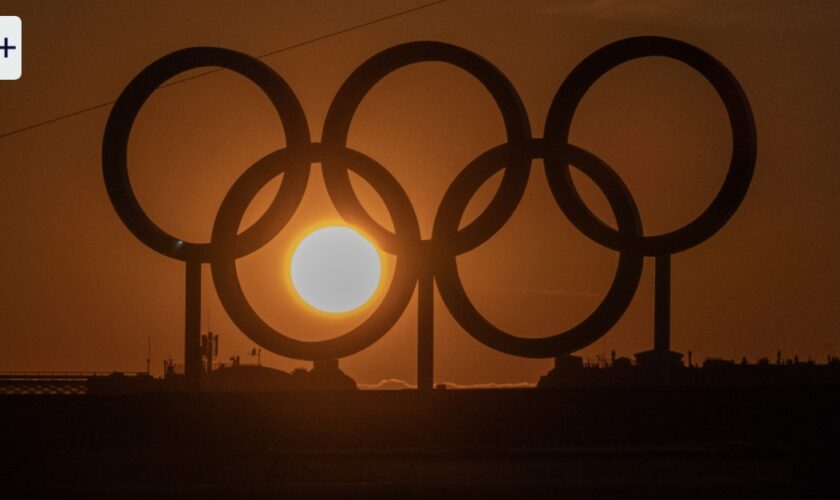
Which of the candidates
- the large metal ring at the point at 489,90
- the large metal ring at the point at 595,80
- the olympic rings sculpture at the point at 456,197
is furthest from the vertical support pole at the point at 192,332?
the large metal ring at the point at 595,80

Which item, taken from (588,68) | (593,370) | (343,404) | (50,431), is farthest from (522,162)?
(593,370)

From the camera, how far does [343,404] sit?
68.8ft

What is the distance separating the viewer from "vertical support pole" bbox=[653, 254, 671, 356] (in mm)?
28016

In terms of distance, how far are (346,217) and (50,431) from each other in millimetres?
7144

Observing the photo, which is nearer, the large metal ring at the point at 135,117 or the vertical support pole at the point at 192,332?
the large metal ring at the point at 135,117

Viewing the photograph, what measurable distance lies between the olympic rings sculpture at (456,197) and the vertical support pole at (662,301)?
2.02 meters

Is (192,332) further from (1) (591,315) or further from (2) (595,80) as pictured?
(2) (595,80)

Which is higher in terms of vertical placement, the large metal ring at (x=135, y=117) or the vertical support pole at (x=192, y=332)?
the large metal ring at (x=135, y=117)

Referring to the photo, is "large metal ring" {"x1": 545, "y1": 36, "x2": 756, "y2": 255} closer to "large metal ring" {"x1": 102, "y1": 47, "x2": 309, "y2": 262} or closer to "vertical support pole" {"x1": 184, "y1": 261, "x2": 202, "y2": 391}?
"large metal ring" {"x1": 102, "y1": 47, "x2": 309, "y2": 262}

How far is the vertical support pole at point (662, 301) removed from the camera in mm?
28016

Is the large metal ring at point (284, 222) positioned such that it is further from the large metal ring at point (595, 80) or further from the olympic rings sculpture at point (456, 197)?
the large metal ring at point (595, 80)

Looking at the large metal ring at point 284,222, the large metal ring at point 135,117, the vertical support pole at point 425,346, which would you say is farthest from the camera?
the vertical support pole at point 425,346

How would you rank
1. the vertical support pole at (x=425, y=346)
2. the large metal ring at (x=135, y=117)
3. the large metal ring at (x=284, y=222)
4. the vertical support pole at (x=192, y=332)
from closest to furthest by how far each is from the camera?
the large metal ring at (x=284, y=222), the large metal ring at (x=135, y=117), the vertical support pole at (x=425, y=346), the vertical support pole at (x=192, y=332)

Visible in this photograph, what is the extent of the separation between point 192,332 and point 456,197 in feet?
18.5
